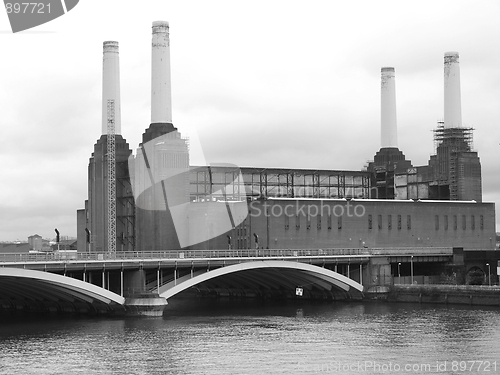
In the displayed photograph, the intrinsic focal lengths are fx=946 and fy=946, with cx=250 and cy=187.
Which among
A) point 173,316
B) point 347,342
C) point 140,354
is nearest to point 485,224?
point 173,316

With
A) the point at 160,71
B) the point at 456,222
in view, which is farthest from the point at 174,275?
the point at 456,222

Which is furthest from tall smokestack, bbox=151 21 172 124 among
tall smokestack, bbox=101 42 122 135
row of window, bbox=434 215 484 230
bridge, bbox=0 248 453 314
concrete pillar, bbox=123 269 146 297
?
row of window, bbox=434 215 484 230

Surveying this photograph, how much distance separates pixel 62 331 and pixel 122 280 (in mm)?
9830

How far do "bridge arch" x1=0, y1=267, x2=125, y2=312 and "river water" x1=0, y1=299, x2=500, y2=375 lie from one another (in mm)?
1797

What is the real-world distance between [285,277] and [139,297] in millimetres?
21825

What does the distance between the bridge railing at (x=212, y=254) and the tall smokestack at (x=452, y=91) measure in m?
23.3

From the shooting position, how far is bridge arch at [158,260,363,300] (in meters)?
81.6

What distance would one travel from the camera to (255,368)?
53.4 metres

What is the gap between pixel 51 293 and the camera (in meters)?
79.1

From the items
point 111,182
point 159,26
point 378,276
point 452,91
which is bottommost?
point 378,276

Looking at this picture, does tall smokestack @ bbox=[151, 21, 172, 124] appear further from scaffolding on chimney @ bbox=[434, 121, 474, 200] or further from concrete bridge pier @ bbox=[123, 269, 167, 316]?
scaffolding on chimney @ bbox=[434, 121, 474, 200]

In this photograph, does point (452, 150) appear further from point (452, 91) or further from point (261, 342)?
point (261, 342)

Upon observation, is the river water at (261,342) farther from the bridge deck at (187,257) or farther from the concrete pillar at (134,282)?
the bridge deck at (187,257)

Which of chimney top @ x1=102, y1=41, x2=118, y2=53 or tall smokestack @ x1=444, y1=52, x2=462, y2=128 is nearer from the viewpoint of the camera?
chimney top @ x1=102, y1=41, x2=118, y2=53
